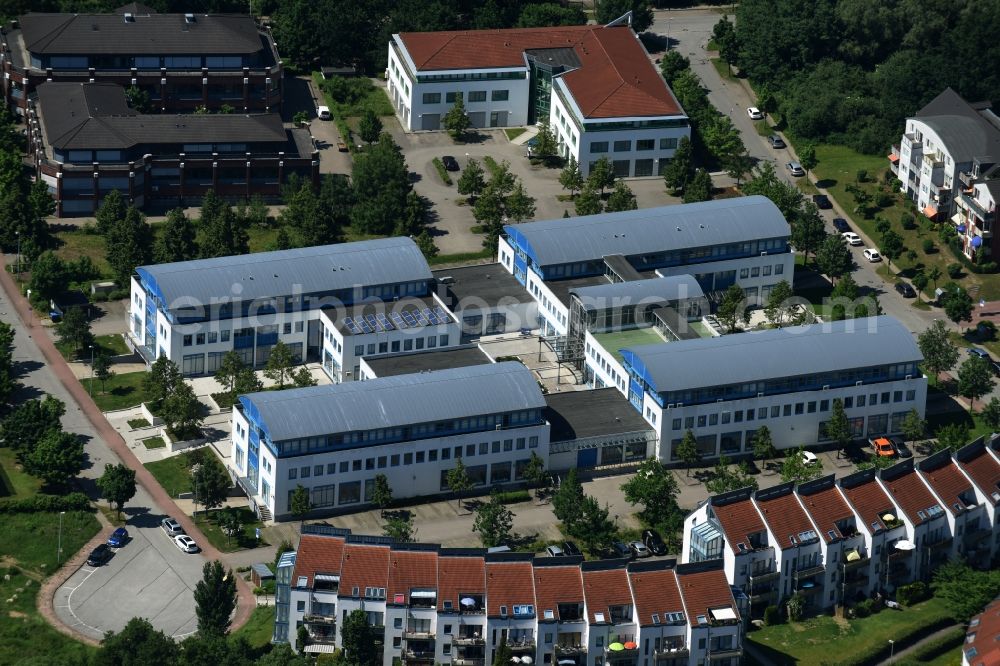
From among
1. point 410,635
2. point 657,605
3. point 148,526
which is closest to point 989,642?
point 657,605

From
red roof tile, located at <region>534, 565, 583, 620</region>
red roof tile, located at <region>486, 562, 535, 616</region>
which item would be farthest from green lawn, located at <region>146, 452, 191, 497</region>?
red roof tile, located at <region>534, 565, 583, 620</region>

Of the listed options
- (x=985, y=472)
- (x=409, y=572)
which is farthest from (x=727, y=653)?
(x=985, y=472)

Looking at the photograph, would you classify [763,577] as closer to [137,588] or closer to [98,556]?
[137,588]

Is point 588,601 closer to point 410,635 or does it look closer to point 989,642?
point 410,635

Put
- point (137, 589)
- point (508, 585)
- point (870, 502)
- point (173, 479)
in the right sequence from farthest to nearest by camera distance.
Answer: point (173, 479) < point (870, 502) < point (137, 589) < point (508, 585)

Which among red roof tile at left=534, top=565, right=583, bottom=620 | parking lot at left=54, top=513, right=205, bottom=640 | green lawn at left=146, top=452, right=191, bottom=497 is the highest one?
Result: red roof tile at left=534, top=565, right=583, bottom=620

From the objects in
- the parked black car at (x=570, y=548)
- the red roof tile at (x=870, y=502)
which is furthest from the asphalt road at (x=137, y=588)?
the red roof tile at (x=870, y=502)

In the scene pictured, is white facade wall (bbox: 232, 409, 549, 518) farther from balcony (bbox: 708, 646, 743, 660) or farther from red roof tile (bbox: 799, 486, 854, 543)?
balcony (bbox: 708, 646, 743, 660)
